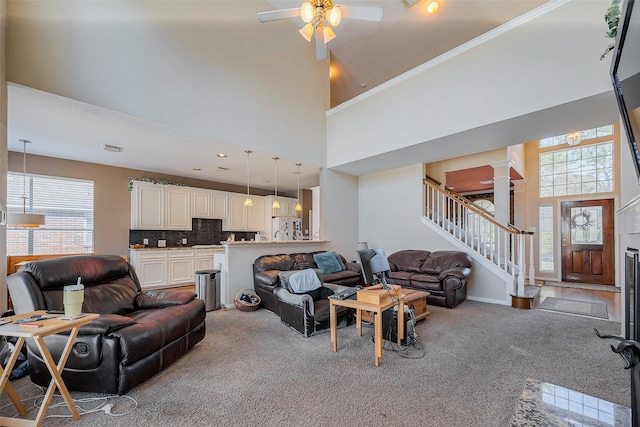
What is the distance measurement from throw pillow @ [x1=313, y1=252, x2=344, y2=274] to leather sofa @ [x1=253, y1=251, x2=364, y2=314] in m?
0.09

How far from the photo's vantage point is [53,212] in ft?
17.7

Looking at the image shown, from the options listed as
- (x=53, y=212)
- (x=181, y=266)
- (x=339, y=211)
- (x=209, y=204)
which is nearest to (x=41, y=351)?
(x=181, y=266)

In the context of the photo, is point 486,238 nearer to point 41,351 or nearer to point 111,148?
point 41,351

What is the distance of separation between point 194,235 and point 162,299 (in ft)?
15.0

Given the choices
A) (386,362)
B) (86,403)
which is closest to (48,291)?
(86,403)

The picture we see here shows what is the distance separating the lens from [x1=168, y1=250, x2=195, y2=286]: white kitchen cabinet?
20.5 ft

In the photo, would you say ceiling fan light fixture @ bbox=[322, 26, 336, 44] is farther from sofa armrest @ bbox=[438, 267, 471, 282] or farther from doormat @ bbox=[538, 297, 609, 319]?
doormat @ bbox=[538, 297, 609, 319]

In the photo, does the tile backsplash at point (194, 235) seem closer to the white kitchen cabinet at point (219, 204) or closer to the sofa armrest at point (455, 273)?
the white kitchen cabinet at point (219, 204)

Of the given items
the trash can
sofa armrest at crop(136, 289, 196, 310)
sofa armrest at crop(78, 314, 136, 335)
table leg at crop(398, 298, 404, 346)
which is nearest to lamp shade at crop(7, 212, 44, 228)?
Answer: the trash can

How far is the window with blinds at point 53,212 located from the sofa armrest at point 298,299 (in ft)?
15.3

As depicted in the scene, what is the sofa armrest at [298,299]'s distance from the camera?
3271 mm

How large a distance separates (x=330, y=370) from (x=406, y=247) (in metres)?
4.22

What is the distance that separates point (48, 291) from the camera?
243 centimetres

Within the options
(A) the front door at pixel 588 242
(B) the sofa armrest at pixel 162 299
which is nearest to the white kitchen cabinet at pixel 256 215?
(B) the sofa armrest at pixel 162 299
